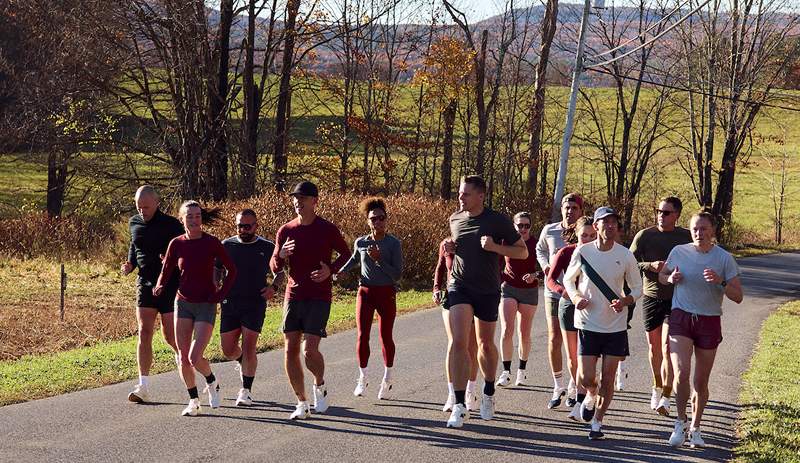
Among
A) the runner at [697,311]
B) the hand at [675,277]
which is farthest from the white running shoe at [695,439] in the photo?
the hand at [675,277]

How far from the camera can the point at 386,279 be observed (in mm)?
10578

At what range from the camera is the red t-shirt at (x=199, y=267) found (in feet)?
31.1

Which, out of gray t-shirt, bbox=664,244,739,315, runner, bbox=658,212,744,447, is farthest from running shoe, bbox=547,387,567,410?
gray t-shirt, bbox=664,244,739,315

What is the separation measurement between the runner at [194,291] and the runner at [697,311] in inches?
151

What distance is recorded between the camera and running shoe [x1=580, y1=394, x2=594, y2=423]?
29.8ft

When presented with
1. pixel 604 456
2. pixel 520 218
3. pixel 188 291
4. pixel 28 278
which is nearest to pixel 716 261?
pixel 604 456

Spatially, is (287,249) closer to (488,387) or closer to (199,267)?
(199,267)

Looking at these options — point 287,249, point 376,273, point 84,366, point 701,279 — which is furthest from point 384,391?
point 84,366

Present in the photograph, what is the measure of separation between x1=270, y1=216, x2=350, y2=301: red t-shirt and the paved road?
113 centimetres

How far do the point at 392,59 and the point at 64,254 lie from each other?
1989 cm

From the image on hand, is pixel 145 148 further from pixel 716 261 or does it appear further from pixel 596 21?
pixel 716 261

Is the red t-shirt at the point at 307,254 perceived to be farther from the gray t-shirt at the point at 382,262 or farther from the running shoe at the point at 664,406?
the running shoe at the point at 664,406

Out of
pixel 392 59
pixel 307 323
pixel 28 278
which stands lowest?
pixel 28 278

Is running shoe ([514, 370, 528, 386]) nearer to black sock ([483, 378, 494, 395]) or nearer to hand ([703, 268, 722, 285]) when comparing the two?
black sock ([483, 378, 494, 395])
